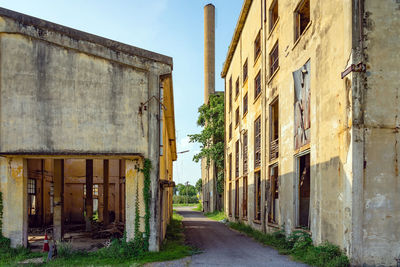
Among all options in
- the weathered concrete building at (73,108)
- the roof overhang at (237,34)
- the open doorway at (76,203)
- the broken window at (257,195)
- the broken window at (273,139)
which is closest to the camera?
the weathered concrete building at (73,108)

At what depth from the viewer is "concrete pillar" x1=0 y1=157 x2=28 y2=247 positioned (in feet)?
34.3

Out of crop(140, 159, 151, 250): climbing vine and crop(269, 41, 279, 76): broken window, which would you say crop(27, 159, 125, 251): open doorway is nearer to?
crop(140, 159, 151, 250): climbing vine

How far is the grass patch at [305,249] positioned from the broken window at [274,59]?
7401 mm

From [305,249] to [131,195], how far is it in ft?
18.4

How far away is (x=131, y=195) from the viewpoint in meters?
10.9

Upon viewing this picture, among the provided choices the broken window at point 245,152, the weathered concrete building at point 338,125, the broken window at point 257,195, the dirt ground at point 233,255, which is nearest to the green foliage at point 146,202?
the dirt ground at point 233,255

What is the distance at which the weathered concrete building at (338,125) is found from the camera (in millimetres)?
8578

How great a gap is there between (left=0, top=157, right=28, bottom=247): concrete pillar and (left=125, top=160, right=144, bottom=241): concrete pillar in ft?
9.87

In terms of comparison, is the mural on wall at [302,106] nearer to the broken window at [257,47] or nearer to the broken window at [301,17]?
the broken window at [301,17]

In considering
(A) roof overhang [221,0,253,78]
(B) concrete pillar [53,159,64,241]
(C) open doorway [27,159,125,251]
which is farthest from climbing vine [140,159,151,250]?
(A) roof overhang [221,0,253,78]

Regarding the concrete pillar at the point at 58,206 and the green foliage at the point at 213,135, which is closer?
the concrete pillar at the point at 58,206

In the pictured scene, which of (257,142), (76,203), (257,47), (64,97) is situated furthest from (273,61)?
(76,203)

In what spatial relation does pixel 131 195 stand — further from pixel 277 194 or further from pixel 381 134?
pixel 277 194

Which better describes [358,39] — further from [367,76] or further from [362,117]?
[362,117]
